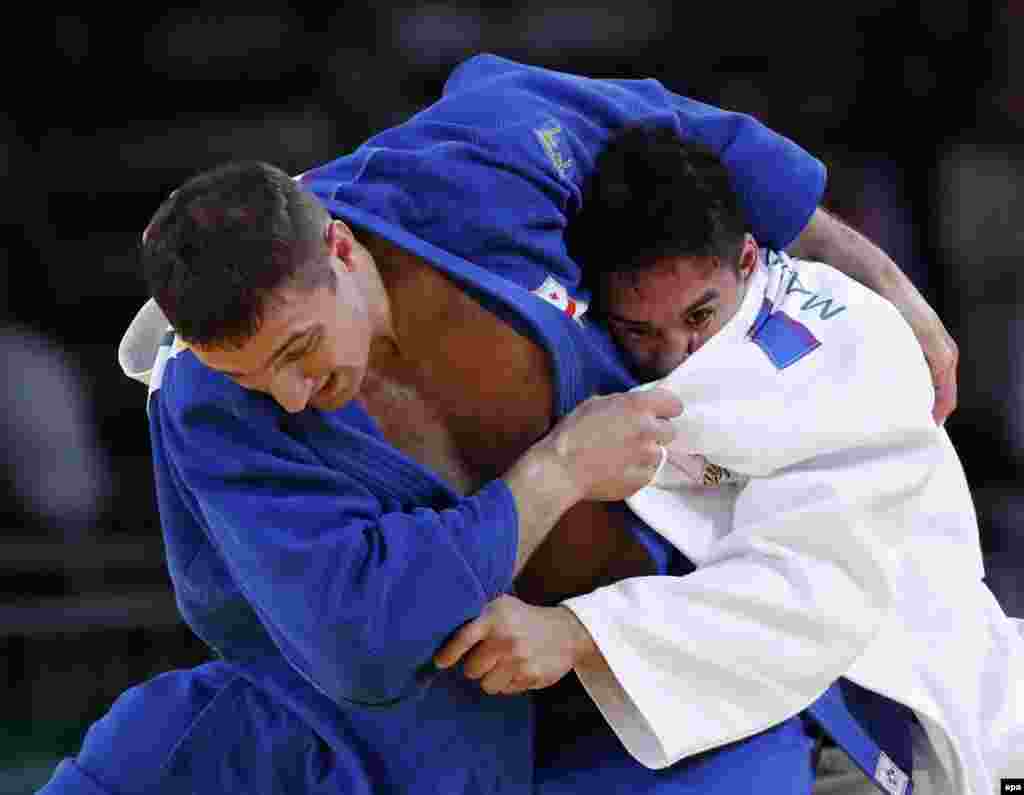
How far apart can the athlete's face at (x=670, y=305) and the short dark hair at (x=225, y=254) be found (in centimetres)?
42

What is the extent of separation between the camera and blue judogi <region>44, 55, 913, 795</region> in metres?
1.73

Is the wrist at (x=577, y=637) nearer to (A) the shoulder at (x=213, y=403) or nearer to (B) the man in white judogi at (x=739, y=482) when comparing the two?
(B) the man in white judogi at (x=739, y=482)

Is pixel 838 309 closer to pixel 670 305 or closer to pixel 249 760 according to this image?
pixel 670 305

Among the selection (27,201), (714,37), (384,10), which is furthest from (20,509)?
(714,37)

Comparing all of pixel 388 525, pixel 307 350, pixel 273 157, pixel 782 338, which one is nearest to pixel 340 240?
pixel 307 350

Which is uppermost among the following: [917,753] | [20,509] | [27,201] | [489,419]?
[489,419]

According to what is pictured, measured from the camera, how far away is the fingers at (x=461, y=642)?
176 cm

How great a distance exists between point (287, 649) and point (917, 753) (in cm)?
87

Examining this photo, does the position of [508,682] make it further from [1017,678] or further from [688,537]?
[1017,678]

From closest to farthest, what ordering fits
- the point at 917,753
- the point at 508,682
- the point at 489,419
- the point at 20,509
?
the point at 508,682, the point at 489,419, the point at 917,753, the point at 20,509

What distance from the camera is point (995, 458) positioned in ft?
13.0

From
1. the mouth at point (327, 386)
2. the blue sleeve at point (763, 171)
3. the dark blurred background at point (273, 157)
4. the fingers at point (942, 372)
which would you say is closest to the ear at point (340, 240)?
the mouth at point (327, 386)

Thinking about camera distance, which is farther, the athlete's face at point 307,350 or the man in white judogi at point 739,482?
the man in white judogi at point 739,482

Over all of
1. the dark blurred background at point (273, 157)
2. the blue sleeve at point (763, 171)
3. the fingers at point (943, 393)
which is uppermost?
the blue sleeve at point (763, 171)
